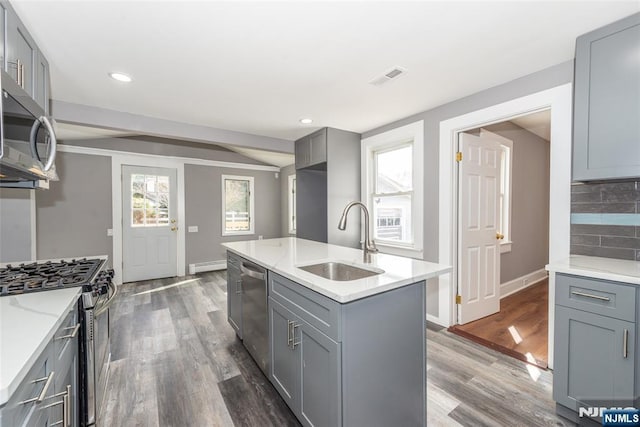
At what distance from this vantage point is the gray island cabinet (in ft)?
4.56

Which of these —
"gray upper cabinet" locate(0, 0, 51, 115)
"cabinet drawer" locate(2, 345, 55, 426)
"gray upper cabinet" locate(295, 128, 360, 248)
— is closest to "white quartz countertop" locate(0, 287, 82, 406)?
"cabinet drawer" locate(2, 345, 55, 426)

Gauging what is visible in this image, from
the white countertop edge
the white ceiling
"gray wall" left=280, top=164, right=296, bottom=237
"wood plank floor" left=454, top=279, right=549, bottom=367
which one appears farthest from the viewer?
"gray wall" left=280, top=164, right=296, bottom=237

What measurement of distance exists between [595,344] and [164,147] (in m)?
6.07

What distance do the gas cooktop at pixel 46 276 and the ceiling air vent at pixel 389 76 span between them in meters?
2.48

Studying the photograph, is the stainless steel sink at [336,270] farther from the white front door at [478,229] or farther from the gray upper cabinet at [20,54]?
the gray upper cabinet at [20,54]

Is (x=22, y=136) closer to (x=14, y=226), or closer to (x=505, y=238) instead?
(x=14, y=226)

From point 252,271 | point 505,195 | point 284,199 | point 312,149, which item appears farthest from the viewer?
point 284,199

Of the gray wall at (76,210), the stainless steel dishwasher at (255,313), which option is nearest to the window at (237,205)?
the gray wall at (76,210)

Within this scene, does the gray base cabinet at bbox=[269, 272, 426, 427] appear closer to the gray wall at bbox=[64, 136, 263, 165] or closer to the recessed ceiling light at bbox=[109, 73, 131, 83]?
the recessed ceiling light at bbox=[109, 73, 131, 83]

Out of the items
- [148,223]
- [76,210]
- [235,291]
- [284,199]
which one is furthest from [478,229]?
[76,210]

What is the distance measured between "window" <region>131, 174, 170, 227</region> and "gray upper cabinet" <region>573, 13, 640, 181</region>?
18.6 feet

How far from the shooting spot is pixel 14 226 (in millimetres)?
2674

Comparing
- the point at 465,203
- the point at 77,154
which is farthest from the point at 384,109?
the point at 77,154

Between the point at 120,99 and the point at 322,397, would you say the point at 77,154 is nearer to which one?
the point at 120,99
